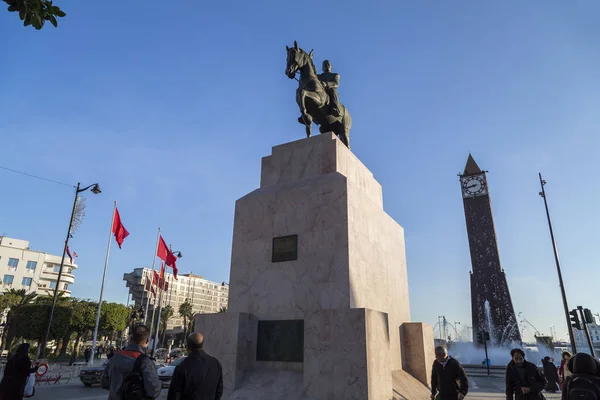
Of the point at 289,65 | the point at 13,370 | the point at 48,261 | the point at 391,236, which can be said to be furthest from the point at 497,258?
the point at 48,261

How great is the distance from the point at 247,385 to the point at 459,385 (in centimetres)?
466

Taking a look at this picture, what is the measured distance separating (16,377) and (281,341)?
5.10 m

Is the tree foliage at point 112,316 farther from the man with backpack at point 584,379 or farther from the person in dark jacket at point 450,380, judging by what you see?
the man with backpack at point 584,379

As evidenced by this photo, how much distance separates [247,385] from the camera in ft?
28.2

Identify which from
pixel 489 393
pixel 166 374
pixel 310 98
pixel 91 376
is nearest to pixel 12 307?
pixel 91 376

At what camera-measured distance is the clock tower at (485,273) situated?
2135 inches

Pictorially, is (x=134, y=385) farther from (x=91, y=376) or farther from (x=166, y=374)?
(x=91, y=376)

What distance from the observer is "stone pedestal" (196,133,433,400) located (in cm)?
788

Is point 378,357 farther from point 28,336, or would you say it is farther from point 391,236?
point 28,336

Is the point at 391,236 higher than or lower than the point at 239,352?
higher

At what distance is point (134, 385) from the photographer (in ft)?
13.1

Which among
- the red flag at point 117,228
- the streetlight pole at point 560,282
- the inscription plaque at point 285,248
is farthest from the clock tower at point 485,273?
the inscription plaque at point 285,248

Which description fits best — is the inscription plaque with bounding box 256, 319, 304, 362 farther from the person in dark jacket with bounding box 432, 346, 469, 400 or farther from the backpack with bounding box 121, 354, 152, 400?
the backpack with bounding box 121, 354, 152, 400

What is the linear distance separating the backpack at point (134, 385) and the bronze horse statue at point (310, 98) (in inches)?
350
